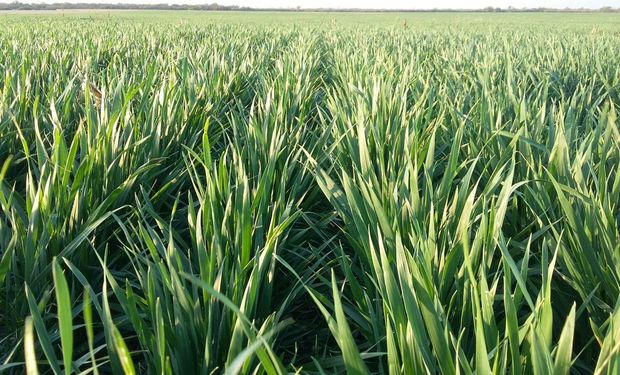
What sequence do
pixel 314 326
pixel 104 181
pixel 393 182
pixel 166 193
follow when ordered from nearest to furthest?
pixel 314 326, pixel 393 182, pixel 104 181, pixel 166 193

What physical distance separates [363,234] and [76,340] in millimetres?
640

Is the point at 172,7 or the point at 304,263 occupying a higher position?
the point at 304,263

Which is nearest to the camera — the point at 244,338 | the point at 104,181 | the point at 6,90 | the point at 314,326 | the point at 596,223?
the point at 244,338

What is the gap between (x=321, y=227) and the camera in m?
1.44

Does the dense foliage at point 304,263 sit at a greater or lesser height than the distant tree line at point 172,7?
greater

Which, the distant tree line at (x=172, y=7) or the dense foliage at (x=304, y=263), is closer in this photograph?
the dense foliage at (x=304, y=263)

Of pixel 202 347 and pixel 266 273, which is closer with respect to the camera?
pixel 202 347

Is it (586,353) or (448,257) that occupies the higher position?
(448,257)

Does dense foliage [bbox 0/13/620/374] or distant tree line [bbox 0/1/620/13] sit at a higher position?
dense foliage [bbox 0/13/620/374]

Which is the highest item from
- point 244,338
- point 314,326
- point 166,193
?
point 244,338

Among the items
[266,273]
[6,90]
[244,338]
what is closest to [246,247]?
[266,273]

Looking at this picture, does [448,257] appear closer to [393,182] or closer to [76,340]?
[393,182]

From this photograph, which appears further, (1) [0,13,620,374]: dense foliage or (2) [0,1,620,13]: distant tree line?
(2) [0,1,620,13]: distant tree line

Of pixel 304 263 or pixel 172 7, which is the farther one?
pixel 172 7
